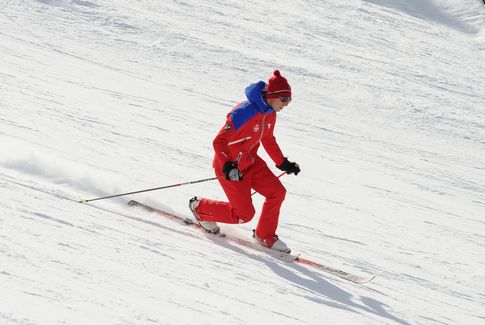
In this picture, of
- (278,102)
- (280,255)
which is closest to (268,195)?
(280,255)

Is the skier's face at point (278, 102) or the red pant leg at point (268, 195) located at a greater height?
the skier's face at point (278, 102)

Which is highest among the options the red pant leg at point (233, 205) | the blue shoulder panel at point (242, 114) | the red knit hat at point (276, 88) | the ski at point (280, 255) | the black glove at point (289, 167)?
the red knit hat at point (276, 88)

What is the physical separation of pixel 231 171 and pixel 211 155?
3.18 m

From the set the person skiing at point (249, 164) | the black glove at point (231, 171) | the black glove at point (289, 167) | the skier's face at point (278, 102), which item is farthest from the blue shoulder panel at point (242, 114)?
the black glove at point (289, 167)

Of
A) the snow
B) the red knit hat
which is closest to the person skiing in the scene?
the red knit hat

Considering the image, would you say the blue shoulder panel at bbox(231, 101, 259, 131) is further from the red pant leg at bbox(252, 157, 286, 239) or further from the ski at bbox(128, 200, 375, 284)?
the ski at bbox(128, 200, 375, 284)

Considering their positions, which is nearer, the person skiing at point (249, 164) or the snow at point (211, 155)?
the snow at point (211, 155)

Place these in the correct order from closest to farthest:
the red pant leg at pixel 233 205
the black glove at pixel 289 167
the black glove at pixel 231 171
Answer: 1. the black glove at pixel 231 171
2. the red pant leg at pixel 233 205
3. the black glove at pixel 289 167

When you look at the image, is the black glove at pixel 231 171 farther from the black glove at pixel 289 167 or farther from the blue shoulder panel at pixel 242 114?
the black glove at pixel 289 167

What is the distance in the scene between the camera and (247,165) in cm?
517

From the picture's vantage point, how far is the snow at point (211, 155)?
12.3 feet

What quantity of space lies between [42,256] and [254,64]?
9.41m

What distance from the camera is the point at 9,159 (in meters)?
5.65

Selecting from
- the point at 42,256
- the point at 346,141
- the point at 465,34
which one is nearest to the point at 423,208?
the point at 346,141
